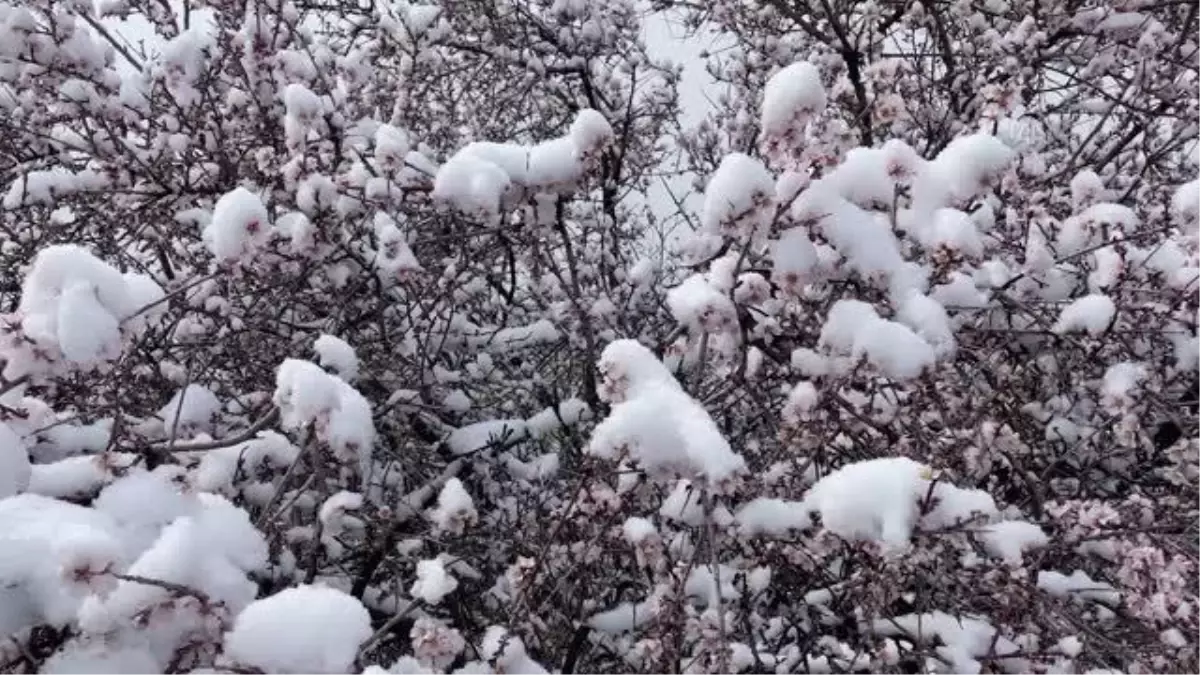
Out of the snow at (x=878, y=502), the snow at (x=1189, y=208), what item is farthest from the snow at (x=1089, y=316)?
the snow at (x=878, y=502)

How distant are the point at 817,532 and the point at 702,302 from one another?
20.6 inches

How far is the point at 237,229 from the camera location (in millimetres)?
2215

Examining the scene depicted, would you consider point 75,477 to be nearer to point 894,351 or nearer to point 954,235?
point 894,351

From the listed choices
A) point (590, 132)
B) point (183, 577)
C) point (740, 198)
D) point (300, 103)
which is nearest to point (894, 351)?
point (740, 198)

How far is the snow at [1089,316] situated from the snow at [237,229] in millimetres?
1973

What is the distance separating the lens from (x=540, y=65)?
4.91 m

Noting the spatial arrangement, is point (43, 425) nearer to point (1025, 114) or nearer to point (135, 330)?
point (135, 330)

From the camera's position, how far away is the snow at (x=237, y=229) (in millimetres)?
2207

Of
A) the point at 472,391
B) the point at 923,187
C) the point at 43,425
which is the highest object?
the point at 472,391

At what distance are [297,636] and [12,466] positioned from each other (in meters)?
0.58

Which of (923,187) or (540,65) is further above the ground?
(540,65)

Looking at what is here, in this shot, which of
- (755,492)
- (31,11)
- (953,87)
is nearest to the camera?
(755,492)

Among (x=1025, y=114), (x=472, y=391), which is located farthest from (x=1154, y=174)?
(x=472, y=391)

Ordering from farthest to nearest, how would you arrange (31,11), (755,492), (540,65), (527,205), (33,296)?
(540,65)
(31,11)
(527,205)
(755,492)
(33,296)
